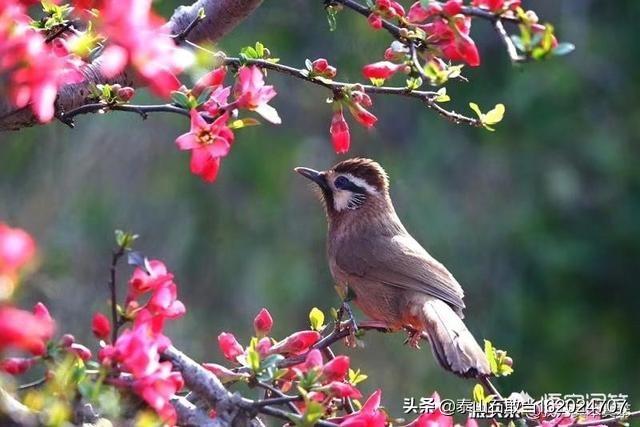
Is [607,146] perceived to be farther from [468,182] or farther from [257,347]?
[257,347]

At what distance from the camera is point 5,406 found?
2082 millimetres

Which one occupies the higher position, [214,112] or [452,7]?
[452,7]

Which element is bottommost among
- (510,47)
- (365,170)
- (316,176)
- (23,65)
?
(23,65)

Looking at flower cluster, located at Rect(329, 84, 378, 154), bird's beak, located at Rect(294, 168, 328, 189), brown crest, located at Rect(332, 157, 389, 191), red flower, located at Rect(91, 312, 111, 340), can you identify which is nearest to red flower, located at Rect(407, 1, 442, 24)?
flower cluster, located at Rect(329, 84, 378, 154)

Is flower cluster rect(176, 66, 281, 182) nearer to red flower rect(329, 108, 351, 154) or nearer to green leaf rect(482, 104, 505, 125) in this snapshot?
red flower rect(329, 108, 351, 154)

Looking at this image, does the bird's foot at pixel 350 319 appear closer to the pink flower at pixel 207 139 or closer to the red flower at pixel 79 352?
the pink flower at pixel 207 139

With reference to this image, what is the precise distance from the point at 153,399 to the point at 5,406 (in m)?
0.28

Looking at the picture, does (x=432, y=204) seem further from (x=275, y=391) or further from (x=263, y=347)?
(x=275, y=391)

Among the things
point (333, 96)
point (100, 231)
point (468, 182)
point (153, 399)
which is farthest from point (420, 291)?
point (468, 182)

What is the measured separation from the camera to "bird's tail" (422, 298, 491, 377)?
3.47m

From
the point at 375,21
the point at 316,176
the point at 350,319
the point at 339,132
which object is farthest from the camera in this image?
the point at 316,176

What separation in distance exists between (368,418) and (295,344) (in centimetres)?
34

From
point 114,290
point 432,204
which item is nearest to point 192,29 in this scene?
point 114,290

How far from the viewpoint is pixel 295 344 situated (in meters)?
2.87
